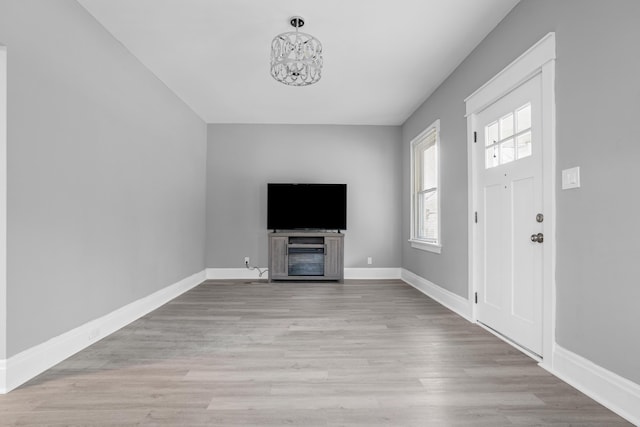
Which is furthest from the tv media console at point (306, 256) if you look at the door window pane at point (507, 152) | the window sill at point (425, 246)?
the door window pane at point (507, 152)

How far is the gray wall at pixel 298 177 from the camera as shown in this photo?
539 cm

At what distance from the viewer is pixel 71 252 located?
2314 millimetres

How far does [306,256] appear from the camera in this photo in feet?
16.8

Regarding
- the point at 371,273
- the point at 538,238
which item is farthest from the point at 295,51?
the point at 371,273

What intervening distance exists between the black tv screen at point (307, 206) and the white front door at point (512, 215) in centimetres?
249

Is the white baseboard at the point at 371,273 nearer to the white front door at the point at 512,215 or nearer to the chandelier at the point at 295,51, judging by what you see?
the white front door at the point at 512,215

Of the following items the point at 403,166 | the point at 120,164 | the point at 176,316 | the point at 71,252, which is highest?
the point at 403,166

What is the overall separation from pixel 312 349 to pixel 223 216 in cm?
343

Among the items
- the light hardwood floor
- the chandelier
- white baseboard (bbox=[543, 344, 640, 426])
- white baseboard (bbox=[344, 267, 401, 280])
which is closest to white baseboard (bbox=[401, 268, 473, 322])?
the light hardwood floor

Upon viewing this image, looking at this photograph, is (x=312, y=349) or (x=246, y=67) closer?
(x=312, y=349)

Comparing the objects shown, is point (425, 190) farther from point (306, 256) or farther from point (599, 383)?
point (599, 383)

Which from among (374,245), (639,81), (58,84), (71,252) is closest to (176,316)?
(71,252)

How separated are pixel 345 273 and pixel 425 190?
1851 mm

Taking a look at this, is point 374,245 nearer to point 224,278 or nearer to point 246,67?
point 224,278
